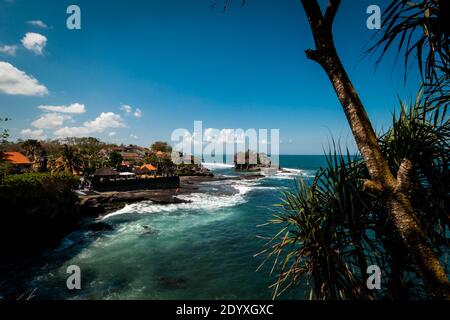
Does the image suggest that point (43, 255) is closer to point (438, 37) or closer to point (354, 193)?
point (354, 193)

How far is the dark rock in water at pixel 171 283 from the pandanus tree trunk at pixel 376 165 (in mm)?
12361

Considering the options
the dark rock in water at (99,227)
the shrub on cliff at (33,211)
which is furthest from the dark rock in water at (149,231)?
the shrub on cliff at (33,211)

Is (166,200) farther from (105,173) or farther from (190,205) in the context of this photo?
(105,173)

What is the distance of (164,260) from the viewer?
632 inches

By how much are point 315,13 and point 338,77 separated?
0.92 m

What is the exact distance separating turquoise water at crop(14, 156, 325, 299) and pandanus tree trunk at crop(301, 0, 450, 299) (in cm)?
427

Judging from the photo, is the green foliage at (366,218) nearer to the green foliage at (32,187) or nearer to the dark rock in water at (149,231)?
the dark rock in water at (149,231)

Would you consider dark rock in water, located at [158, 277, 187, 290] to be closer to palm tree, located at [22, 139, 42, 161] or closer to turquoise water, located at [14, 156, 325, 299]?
turquoise water, located at [14, 156, 325, 299]

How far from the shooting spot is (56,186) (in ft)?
80.0

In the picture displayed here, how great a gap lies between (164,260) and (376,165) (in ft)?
53.7

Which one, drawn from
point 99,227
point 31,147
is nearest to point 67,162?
point 31,147

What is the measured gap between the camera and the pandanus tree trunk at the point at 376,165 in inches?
102

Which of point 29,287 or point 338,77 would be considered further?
point 29,287
